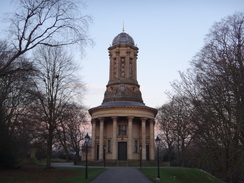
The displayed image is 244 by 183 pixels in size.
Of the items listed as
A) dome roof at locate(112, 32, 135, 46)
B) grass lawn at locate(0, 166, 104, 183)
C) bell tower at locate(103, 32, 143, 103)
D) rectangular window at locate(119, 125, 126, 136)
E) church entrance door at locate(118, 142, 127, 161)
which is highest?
dome roof at locate(112, 32, 135, 46)

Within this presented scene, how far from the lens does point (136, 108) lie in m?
45.3

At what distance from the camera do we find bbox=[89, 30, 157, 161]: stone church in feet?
147

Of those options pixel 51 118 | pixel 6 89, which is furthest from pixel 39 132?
pixel 6 89

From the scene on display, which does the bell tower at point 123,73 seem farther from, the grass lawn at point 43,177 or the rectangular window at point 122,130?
the grass lawn at point 43,177

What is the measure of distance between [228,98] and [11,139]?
67.0 ft

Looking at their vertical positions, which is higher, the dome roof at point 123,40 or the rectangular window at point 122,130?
the dome roof at point 123,40

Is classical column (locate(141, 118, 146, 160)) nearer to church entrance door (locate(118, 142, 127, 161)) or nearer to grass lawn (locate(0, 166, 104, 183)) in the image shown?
church entrance door (locate(118, 142, 127, 161))

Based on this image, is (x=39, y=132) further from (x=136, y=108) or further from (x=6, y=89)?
(x=136, y=108)

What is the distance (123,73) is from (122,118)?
969cm

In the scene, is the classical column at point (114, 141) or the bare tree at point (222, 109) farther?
the classical column at point (114, 141)

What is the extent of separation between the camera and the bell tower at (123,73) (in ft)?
162

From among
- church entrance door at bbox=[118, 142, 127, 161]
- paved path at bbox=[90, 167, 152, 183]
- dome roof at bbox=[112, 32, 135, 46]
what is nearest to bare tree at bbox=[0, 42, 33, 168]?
paved path at bbox=[90, 167, 152, 183]

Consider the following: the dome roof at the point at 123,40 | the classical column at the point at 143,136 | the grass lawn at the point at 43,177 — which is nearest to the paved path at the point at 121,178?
the grass lawn at the point at 43,177

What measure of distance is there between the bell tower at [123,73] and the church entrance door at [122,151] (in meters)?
8.17
